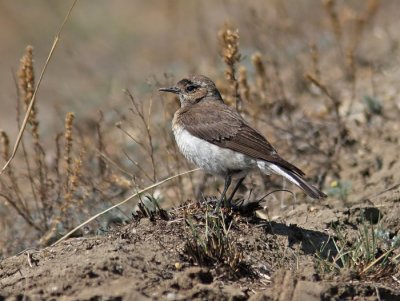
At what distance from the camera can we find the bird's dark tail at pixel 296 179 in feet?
18.7

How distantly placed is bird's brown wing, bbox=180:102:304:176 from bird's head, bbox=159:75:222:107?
327 millimetres

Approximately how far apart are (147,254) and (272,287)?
90cm

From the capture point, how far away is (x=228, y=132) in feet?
21.3

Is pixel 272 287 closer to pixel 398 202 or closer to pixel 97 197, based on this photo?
pixel 398 202

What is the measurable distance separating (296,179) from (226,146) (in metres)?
0.77

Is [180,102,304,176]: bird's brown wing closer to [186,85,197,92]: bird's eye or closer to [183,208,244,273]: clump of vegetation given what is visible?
[186,85,197,92]: bird's eye

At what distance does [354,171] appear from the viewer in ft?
27.1

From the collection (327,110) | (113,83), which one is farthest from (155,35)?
(327,110)

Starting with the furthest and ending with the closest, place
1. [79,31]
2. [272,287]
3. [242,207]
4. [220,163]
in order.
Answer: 1. [79,31]
2. [220,163]
3. [242,207]
4. [272,287]

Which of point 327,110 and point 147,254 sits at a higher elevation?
point 327,110

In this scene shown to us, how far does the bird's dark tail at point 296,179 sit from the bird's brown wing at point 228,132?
4 cm

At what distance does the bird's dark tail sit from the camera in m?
5.70

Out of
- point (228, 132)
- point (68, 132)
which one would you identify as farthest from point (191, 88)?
point (68, 132)

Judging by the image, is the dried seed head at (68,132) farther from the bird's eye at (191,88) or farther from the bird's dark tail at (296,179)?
the bird's dark tail at (296,179)
